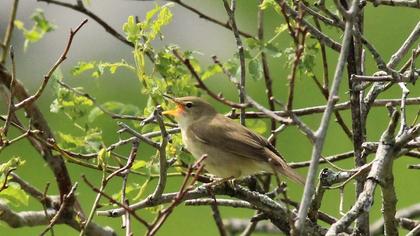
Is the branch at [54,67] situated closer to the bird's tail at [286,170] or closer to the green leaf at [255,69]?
the green leaf at [255,69]

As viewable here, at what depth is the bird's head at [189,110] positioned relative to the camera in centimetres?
443

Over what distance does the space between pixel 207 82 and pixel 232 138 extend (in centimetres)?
531

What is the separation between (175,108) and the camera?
4461 millimetres

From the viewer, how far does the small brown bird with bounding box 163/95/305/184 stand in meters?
4.45

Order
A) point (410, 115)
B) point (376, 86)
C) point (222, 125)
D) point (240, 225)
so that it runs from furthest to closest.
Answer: point (410, 115) → point (240, 225) → point (222, 125) → point (376, 86)

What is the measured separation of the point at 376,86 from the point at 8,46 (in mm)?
1361

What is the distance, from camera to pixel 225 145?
482 centimetres

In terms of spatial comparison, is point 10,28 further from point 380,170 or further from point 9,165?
point 380,170

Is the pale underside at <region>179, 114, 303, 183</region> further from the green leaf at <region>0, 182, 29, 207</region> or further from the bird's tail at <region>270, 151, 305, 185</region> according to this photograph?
the green leaf at <region>0, 182, 29, 207</region>

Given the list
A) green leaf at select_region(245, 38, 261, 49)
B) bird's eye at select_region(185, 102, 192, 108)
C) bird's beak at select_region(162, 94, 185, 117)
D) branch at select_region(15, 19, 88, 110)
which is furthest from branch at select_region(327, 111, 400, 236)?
bird's eye at select_region(185, 102, 192, 108)

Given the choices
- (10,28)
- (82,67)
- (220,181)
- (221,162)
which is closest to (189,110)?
(221,162)

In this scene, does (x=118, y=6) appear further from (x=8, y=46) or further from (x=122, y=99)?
(x=8, y=46)

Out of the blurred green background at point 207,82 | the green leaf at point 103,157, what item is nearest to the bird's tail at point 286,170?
the green leaf at point 103,157

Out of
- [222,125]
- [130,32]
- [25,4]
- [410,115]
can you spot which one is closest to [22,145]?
[25,4]
